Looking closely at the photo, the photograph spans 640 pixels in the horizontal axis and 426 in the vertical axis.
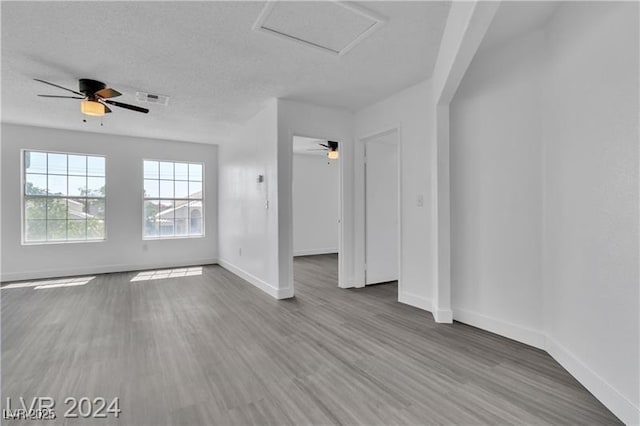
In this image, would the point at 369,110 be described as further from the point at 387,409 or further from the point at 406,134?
the point at 387,409

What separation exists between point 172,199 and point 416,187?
17.5ft

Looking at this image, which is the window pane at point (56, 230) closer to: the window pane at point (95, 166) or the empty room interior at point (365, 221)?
the empty room interior at point (365, 221)

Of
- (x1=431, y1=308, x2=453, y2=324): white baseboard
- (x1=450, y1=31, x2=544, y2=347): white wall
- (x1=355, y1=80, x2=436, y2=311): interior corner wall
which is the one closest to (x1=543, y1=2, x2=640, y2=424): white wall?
(x1=450, y1=31, x2=544, y2=347): white wall

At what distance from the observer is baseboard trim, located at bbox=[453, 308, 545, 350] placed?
8.55 feet

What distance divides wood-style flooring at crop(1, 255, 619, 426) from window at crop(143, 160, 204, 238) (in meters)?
2.79

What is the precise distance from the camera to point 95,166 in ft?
19.4

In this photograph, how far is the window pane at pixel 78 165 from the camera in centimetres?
575

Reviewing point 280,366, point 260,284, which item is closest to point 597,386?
point 280,366

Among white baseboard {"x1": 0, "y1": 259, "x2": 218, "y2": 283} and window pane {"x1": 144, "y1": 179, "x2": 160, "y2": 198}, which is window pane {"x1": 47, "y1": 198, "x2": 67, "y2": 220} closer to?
white baseboard {"x1": 0, "y1": 259, "x2": 218, "y2": 283}

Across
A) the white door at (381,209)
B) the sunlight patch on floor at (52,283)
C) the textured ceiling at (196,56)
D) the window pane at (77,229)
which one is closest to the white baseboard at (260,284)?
the white door at (381,209)

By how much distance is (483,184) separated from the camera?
301 cm

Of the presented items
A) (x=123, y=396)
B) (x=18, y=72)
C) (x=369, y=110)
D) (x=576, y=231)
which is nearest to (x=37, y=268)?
(x=18, y=72)

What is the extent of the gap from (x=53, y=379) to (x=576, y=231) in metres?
3.90

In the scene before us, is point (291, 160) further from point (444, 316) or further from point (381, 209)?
point (444, 316)
